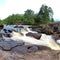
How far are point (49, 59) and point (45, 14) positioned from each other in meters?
80.1

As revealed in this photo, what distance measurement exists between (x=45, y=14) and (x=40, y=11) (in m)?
2.94

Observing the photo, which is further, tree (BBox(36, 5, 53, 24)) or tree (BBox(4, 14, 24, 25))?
tree (BBox(4, 14, 24, 25))

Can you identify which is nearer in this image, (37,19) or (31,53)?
(31,53)

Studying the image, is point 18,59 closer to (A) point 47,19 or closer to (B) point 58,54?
(B) point 58,54

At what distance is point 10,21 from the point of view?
103 m

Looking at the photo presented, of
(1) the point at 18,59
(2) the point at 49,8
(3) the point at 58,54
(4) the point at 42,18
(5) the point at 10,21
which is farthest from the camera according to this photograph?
(5) the point at 10,21

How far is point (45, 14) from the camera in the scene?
8850 cm

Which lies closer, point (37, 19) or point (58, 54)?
point (58, 54)

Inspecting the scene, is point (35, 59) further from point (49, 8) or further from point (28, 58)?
point (49, 8)

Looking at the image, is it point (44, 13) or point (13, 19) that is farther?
point (13, 19)

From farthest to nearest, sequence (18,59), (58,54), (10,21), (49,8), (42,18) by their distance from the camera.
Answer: (10,21), (49,8), (42,18), (58,54), (18,59)

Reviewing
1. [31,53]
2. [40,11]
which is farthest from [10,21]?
[31,53]

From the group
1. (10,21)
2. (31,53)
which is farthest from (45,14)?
(31,53)

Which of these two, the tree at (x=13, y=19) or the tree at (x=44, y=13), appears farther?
the tree at (x=13, y=19)
